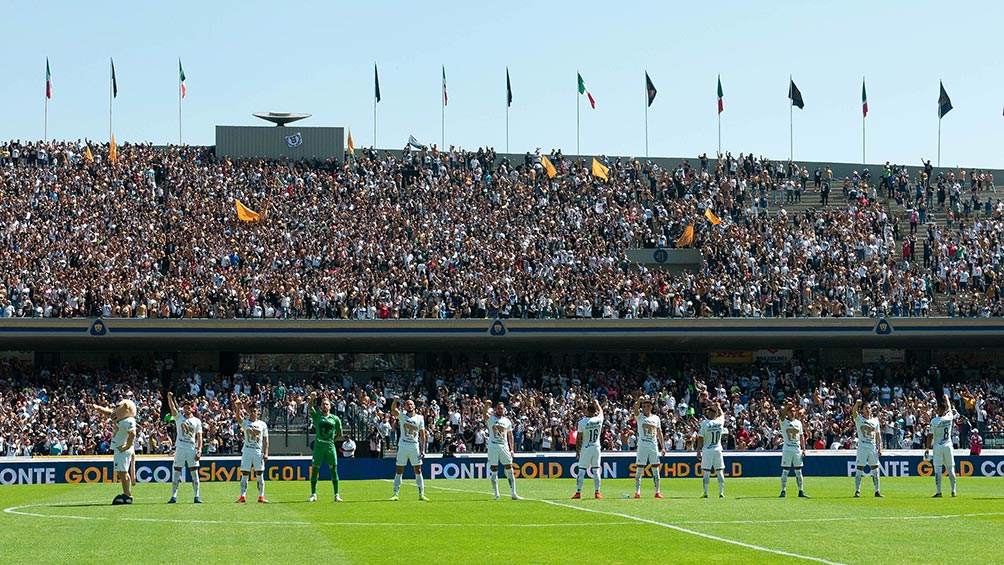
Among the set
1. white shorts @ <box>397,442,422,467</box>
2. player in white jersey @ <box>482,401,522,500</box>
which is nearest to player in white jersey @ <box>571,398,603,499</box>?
player in white jersey @ <box>482,401,522,500</box>

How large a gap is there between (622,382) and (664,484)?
60.9 ft

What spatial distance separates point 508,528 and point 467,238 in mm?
37233

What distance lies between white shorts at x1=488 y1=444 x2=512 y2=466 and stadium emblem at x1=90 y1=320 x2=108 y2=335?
2714cm

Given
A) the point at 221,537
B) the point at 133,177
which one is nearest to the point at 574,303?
the point at 133,177

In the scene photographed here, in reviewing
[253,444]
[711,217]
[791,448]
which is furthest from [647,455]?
[711,217]

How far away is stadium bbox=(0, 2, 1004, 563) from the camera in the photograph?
1665 inches

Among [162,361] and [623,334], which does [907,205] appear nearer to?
[623,334]

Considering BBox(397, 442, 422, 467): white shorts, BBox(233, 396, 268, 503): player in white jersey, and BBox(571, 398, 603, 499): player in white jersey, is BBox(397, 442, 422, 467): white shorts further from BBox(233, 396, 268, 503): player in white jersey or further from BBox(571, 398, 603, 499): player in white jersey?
BBox(571, 398, 603, 499): player in white jersey

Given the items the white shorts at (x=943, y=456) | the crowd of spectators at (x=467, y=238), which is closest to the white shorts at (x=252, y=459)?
the white shorts at (x=943, y=456)

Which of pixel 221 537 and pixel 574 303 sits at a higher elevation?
pixel 574 303

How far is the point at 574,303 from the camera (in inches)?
2078

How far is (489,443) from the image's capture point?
27.1 metres

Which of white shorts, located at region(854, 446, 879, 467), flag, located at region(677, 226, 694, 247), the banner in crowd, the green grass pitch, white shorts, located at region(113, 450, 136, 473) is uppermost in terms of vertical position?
flag, located at region(677, 226, 694, 247)

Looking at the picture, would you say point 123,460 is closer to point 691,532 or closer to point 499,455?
point 499,455
